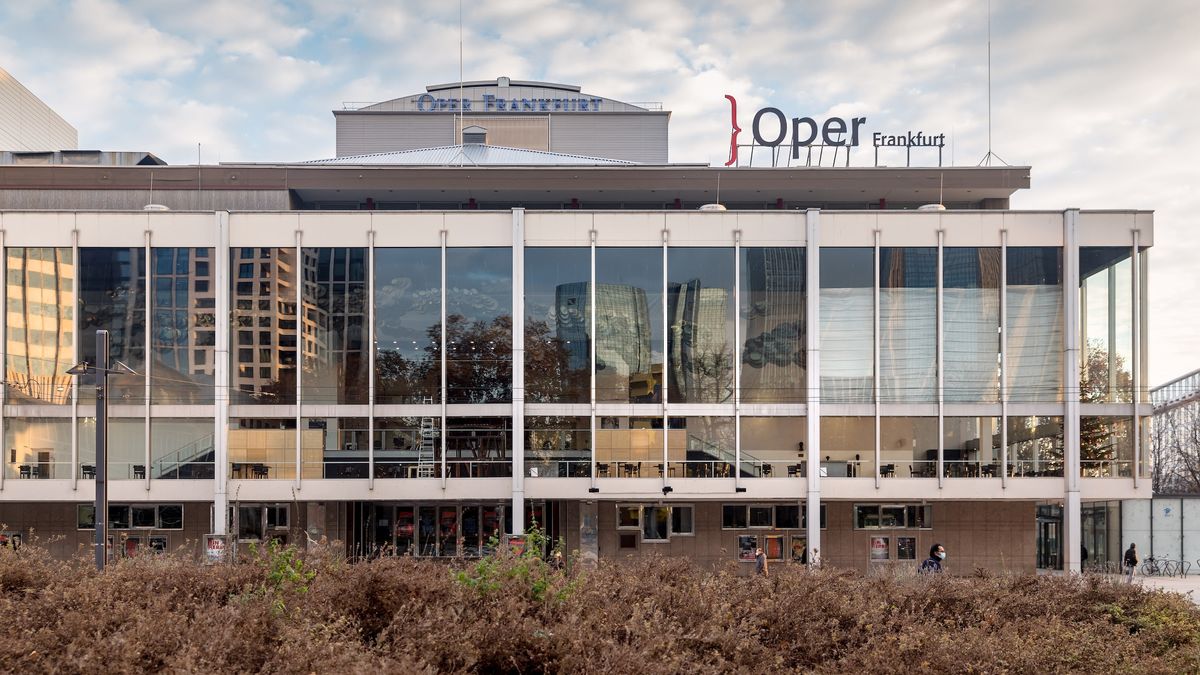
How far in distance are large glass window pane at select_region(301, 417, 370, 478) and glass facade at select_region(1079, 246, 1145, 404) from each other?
85.1ft

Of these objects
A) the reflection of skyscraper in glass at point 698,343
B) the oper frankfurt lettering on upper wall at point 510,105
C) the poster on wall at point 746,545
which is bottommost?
the poster on wall at point 746,545

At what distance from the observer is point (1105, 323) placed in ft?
117

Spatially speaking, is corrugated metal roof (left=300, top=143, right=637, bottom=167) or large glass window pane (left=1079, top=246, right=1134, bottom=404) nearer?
large glass window pane (left=1079, top=246, right=1134, bottom=404)

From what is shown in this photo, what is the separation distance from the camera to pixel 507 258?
118 feet

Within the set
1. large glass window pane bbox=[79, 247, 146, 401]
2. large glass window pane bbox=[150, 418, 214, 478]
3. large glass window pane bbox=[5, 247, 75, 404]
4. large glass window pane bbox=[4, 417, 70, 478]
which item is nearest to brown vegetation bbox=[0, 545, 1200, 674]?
large glass window pane bbox=[150, 418, 214, 478]

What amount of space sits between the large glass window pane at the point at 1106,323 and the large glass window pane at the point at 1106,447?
83cm

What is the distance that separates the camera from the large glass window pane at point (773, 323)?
3559cm

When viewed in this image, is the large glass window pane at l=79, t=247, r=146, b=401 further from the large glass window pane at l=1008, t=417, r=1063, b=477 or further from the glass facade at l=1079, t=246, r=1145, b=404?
the glass facade at l=1079, t=246, r=1145, b=404

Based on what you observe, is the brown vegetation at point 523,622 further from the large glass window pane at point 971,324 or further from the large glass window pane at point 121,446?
the large glass window pane at point 121,446

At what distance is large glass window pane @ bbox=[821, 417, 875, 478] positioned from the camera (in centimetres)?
3519

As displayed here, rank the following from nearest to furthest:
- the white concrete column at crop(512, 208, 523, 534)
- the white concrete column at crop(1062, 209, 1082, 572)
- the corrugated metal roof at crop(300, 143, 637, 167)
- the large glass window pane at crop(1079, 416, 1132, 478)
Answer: the white concrete column at crop(1062, 209, 1082, 572), the white concrete column at crop(512, 208, 523, 534), the large glass window pane at crop(1079, 416, 1132, 478), the corrugated metal roof at crop(300, 143, 637, 167)

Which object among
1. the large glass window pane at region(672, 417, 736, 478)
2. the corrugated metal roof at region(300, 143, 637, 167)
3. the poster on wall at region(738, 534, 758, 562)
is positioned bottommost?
the poster on wall at region(738, 534, 758, 562)

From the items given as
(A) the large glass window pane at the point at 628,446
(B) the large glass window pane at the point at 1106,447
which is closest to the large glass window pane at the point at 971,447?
(B) the large glass window pane at the point at 1106,447

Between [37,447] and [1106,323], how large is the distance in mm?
38831
